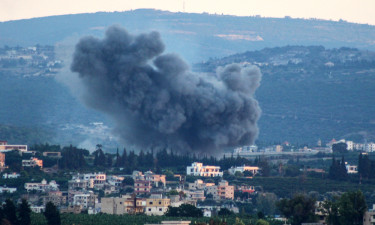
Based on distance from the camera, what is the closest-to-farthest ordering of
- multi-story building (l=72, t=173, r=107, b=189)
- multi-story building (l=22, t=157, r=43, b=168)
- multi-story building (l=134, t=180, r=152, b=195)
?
1. multi-story building (l=134, t=180, r=152, b=195)
2. multi-story building (l=72, t=173, r=107, b=189)
3. multi-story building (l=22, t=157, r=43, b=168)

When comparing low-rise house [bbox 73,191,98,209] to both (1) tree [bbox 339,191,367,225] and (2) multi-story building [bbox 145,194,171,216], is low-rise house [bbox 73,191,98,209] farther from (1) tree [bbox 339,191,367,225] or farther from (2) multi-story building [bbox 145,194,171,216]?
(1) tree [bbox 339,191,367,225]

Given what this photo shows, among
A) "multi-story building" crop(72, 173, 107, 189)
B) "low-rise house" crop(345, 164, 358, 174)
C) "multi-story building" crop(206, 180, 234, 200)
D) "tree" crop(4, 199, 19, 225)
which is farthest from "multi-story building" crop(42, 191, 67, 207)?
"tree" crop(4, 199, 19, 225)

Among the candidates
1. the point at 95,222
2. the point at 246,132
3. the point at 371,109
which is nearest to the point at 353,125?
the point at 371,109

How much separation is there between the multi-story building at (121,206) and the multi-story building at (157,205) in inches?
16.5

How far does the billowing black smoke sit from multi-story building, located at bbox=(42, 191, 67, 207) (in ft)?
52.5

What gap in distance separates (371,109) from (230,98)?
85.2 meters

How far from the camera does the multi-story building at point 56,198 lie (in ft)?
273

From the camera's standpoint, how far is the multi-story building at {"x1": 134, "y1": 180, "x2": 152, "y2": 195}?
87.6 m

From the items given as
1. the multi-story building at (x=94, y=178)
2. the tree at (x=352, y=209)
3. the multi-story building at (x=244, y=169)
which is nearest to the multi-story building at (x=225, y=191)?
the multi-story building at (x=94, y=178)

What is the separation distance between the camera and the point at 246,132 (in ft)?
336

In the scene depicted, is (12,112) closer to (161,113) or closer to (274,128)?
(274,128)

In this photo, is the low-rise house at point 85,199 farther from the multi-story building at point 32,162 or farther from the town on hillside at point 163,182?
the multi-story building at point 32,162

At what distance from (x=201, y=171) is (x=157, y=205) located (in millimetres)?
23363

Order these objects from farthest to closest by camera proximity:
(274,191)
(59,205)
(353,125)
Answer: (353,125)
(274,191)
(59,205)
